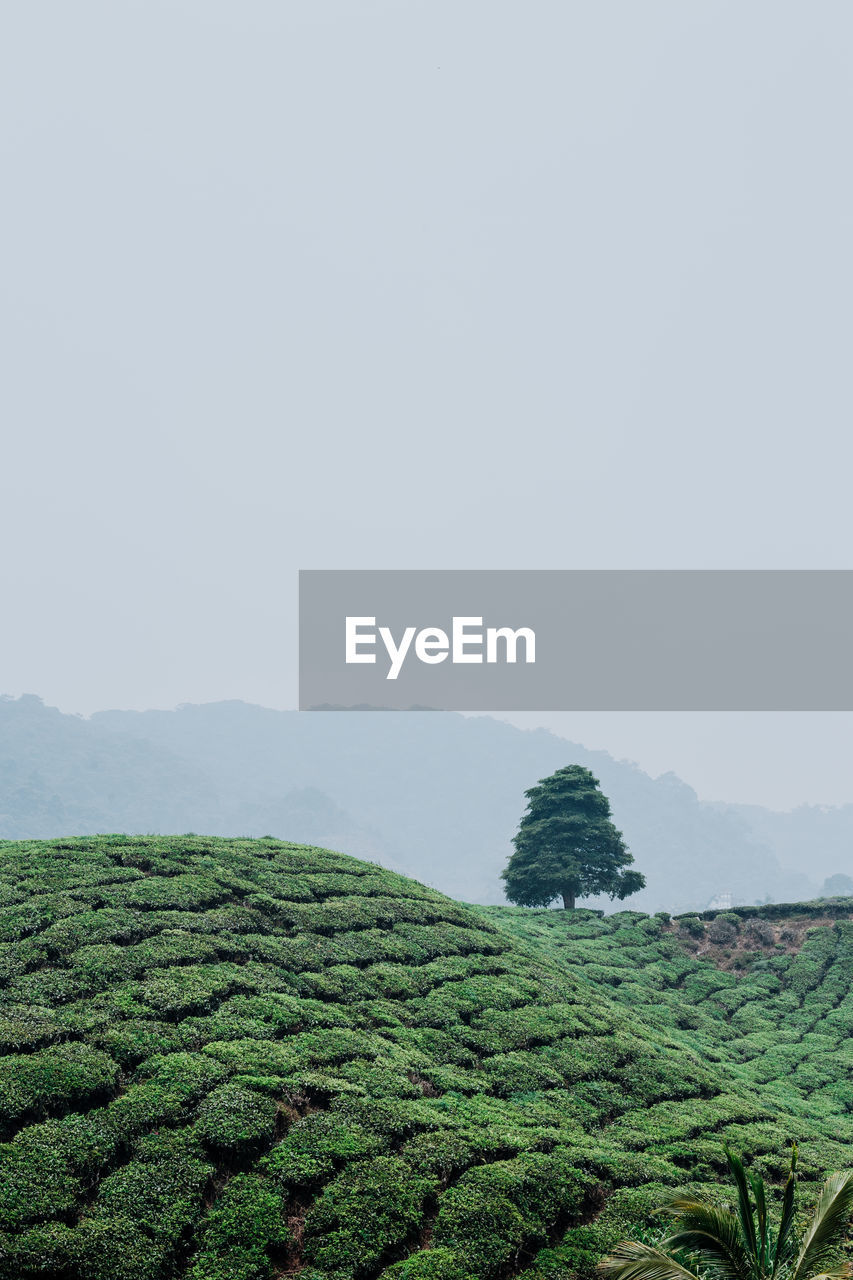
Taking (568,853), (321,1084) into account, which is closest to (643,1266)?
(321,1084)

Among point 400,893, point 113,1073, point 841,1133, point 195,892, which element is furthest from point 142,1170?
point 841,1133

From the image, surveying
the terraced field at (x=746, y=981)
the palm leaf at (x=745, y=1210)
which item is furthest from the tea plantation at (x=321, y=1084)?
the palm leaf at (x=745, y=1210)

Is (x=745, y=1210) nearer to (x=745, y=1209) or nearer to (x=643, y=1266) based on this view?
(x=745, y=1209)

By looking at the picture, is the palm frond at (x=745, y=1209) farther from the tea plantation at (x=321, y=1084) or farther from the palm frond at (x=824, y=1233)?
the tea plantation at (x=321, y=1084)

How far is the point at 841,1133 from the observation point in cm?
2228

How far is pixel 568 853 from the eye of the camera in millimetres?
49312

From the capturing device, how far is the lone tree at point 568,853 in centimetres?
4906

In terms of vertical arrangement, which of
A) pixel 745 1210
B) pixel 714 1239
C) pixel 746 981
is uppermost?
pixel 745 1210

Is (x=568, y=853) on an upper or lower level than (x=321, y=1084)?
upper

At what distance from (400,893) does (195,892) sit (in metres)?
8.07

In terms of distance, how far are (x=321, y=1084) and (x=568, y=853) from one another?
35.2 metres

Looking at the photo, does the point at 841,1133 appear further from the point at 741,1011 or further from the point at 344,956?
the point at 344,956

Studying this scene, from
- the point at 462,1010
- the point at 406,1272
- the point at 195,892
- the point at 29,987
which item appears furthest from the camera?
the point at 195,892

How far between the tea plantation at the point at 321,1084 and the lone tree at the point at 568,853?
62.2 ft
